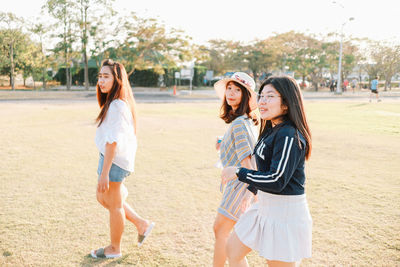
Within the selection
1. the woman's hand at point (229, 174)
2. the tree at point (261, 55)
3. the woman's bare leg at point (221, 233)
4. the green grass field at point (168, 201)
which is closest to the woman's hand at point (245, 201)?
the woman's bare leg at point (221, 233)

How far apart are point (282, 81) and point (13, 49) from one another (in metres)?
37.6

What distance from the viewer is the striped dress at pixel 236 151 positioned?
2.41 metres

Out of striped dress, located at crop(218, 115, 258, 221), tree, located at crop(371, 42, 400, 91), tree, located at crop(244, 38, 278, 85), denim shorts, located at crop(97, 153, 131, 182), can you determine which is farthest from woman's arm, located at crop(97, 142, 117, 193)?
tree, located at crop(371, 42, 400, 91)

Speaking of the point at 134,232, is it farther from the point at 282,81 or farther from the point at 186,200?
the point at 282,81

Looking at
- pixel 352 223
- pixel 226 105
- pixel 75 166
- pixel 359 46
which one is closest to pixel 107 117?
pixel 226 105

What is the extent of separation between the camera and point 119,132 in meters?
2.79

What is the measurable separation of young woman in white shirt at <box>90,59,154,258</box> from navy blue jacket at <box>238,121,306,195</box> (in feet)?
4.15

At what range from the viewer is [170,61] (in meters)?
31.1

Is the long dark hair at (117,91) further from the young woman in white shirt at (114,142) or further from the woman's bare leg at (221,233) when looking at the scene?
the woman's bare leg at (221,233)

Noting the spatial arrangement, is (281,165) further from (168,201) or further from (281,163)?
(168,201)

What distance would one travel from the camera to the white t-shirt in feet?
9.11

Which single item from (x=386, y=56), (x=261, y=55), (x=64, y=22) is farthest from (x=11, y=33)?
(x=386, y=56)

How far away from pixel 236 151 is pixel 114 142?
3.31 feet

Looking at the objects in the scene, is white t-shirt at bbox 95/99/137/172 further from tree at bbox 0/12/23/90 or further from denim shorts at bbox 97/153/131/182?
tree at bbox 0/12/23/90
